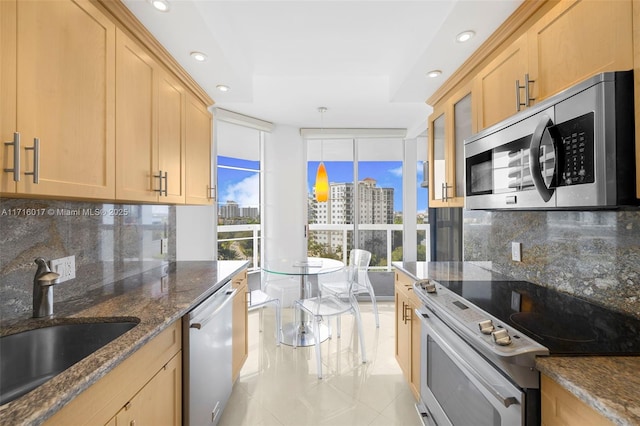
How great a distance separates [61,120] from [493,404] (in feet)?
5.96

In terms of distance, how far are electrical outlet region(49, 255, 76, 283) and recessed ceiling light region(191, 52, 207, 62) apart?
4.43 feet

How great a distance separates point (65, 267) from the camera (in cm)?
142

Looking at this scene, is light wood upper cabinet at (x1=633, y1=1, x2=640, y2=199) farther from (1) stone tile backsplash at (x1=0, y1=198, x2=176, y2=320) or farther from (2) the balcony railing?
(2) the balcony railing

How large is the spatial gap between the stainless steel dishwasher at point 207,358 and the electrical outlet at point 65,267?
626 mm

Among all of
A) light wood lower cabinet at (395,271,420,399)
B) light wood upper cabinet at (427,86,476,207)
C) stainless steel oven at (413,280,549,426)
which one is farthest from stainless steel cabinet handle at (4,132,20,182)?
light wood upper cabinet at (427,86,476,207)

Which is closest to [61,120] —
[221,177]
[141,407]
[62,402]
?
[62,402]

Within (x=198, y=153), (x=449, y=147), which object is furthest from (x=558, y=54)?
(x=198, y=153)

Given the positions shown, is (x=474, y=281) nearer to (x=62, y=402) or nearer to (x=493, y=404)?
(x=493, y=404)

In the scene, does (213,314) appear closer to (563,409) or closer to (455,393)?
(455,393)

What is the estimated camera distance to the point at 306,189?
4109 millimetres

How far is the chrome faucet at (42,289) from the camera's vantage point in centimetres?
116

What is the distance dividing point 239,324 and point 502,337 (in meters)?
1.74

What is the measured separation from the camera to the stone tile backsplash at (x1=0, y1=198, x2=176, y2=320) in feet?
3.87

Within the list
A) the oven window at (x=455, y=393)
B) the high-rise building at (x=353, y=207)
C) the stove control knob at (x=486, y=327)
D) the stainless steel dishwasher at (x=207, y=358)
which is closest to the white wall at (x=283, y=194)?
the high-rise building at (x=353, y=207)
